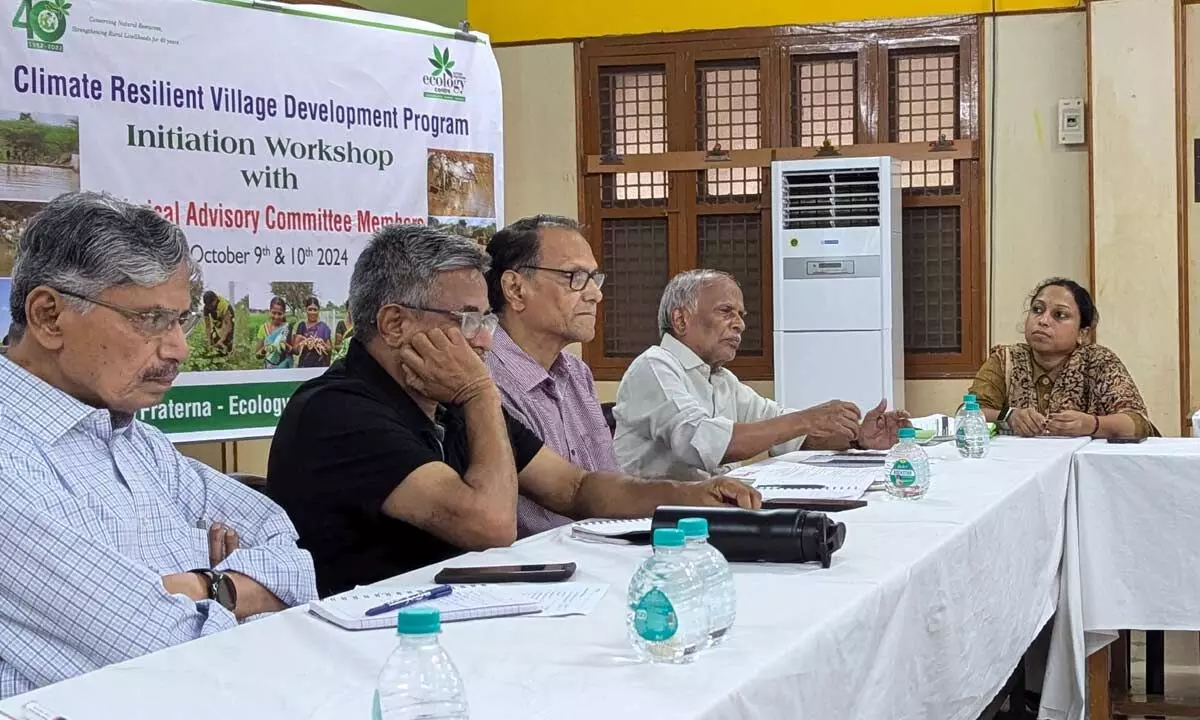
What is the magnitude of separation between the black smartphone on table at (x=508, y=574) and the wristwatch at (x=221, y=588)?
0.26 m

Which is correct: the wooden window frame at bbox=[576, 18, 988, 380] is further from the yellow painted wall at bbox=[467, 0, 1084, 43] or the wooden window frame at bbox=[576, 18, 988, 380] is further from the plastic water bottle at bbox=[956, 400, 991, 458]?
the plastic water bottle at bbox=[956, 400, 991, 458]

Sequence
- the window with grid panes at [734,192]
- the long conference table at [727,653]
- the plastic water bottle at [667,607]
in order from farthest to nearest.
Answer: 1. the window with grid panes at [734,192]
2. the plastic water bottle at [667,607]
3. the long conference table at [727,653]

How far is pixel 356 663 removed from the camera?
1329mm

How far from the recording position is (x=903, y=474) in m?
2.60

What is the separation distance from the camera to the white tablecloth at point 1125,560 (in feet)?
10.4

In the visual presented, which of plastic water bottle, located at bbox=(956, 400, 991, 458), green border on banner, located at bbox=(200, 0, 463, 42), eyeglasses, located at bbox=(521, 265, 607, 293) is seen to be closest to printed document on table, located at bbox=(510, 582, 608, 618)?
eyeglasses, located at bbox=(521, 265, 607, 293)

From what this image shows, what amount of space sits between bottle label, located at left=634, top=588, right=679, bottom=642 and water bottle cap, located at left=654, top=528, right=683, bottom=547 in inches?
2.4

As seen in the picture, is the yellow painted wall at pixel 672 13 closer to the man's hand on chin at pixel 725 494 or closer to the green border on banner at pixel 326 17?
the green border on banner at pixel 326 17

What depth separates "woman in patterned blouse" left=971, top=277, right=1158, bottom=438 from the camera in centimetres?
399

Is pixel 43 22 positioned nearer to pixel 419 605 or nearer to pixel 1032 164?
pixel 419 605

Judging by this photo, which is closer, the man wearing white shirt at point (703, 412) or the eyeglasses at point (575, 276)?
the eyeglasses at point (575, 276)

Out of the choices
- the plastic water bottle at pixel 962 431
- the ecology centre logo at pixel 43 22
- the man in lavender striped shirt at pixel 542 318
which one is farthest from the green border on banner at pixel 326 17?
the plastic water bottle at pixel 962 431

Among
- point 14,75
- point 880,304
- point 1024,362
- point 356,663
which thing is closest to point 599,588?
point 356,663

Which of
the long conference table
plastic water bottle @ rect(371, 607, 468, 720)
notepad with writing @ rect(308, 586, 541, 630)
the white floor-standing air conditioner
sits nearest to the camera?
plastic water bottle @ rect(371, 607, 468, 720)
